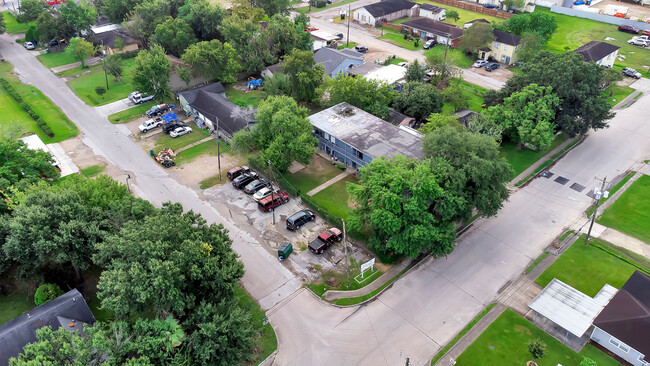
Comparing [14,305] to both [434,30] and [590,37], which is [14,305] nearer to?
[434,30]

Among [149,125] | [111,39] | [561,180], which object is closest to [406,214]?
[561,180]

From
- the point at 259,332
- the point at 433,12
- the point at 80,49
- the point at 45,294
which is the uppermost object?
the point at 433,12

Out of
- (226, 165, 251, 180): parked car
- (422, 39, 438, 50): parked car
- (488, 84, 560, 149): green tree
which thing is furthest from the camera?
(422, 39, 438, 50): parked car

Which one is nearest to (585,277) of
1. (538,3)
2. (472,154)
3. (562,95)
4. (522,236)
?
(522,236)

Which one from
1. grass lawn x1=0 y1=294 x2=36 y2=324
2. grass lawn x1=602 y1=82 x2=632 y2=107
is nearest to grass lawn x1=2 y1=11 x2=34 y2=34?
grass lawn x1=0 y1=294 x2=36 y2=324

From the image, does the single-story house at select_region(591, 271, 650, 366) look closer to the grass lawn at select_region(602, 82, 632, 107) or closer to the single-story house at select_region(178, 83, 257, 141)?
the single-story house at select_region(178, 83, 257, 141)

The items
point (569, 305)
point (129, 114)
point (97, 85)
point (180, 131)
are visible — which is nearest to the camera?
point (569, 305)

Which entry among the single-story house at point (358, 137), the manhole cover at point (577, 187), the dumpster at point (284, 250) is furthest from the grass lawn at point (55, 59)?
the manhole cover at point (577, 187)
